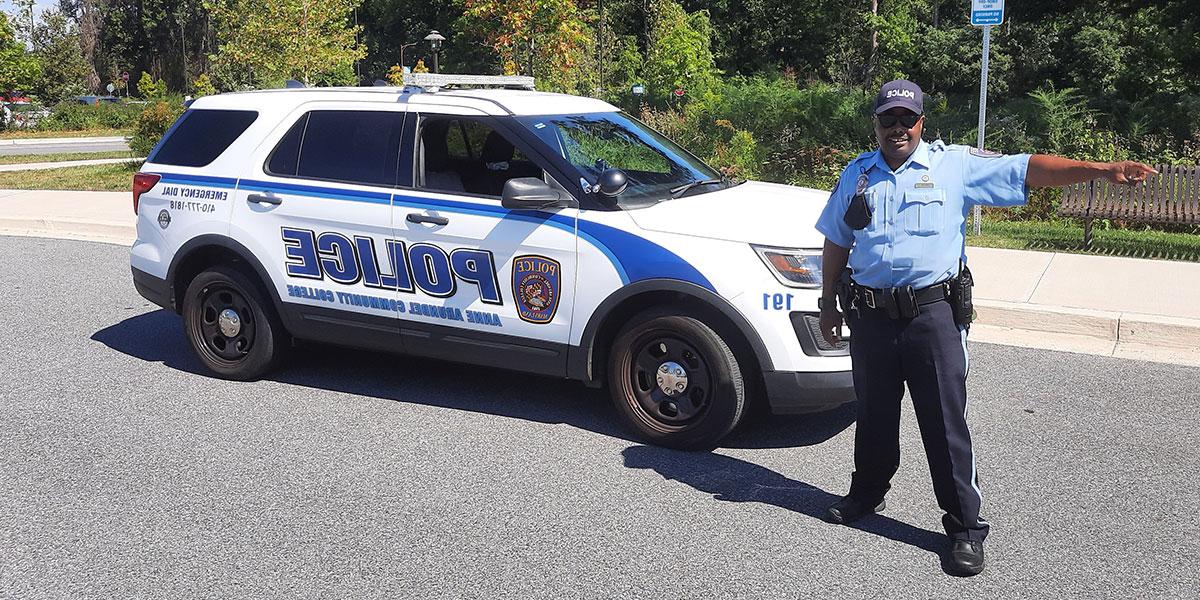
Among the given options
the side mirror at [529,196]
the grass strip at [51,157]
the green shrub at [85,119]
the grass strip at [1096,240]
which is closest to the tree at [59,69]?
the green shrub at [85,119]

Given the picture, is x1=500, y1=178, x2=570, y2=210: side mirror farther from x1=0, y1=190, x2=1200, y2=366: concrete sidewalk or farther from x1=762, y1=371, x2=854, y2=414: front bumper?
x1=0, y1=190, x2=1200, y2=366: concrete sidewalk

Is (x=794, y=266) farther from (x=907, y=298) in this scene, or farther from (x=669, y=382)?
(x=907, y=298)

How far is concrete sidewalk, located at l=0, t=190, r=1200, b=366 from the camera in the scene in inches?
299

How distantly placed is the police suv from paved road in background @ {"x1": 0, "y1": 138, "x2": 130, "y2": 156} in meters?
27.3

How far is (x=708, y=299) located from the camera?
17.3 ft

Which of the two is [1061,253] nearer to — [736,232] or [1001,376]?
[1001,376]

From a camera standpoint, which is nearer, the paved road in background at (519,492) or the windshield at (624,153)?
the paved road in background at (519,492)

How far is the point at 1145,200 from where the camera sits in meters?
11.0

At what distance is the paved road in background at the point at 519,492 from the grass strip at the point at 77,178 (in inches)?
488

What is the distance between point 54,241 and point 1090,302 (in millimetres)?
11065

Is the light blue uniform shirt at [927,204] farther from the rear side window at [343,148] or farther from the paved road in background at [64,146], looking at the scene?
the paved road in background at [64,146]

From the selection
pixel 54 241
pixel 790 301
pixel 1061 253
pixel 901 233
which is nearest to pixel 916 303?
pixel 901 233

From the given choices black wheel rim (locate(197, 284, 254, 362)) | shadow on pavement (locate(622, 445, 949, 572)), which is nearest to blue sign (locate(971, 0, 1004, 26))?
shadow on pavement (locate(622, 445, 949, 572))

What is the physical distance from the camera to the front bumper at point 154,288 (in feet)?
23.1
